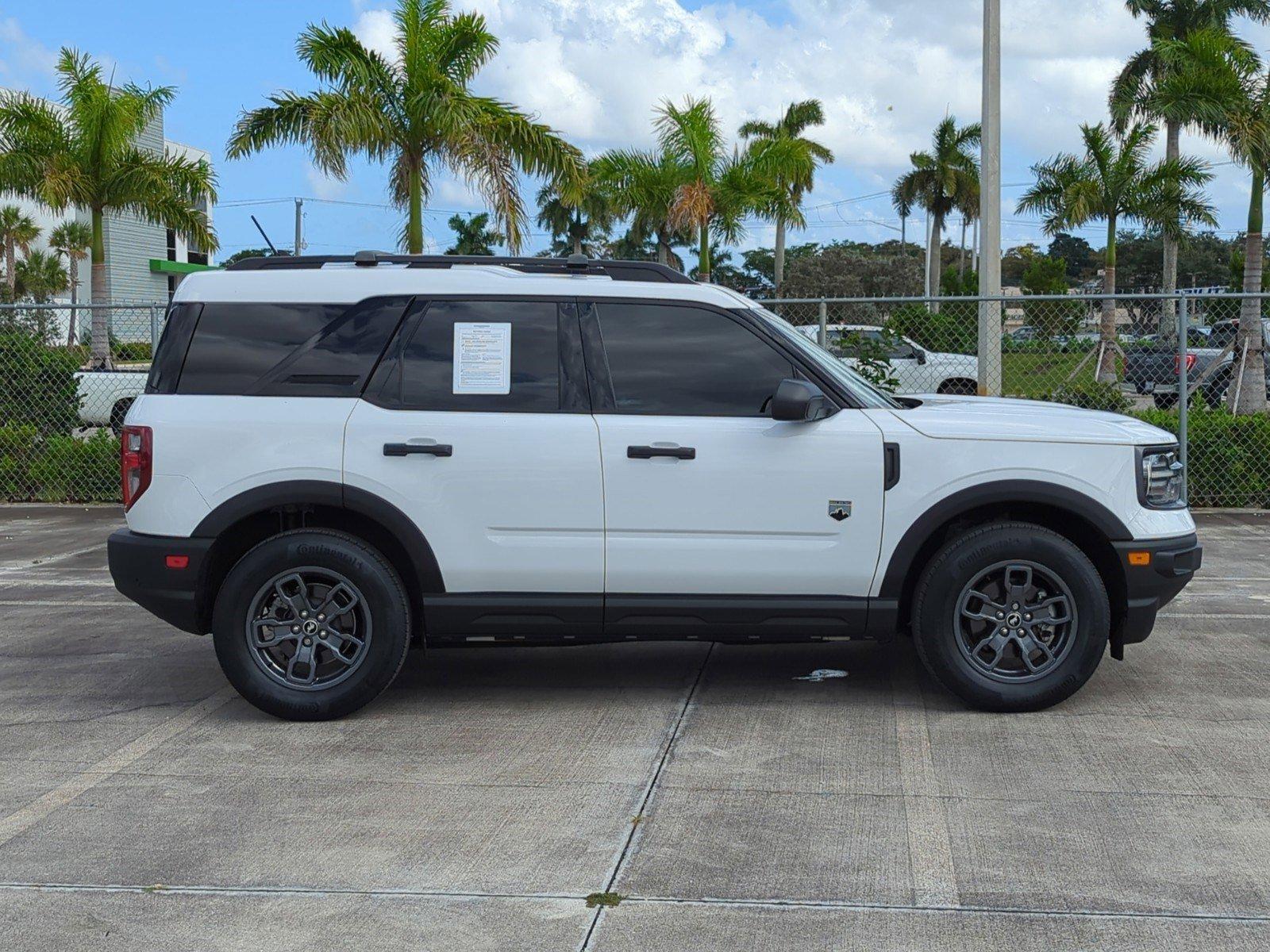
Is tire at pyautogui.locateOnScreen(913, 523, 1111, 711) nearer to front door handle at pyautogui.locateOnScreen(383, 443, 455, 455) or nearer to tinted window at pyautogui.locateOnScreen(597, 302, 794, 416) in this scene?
tinted window at pyautogui.locateOnScreen(597, 302, 794, 416)

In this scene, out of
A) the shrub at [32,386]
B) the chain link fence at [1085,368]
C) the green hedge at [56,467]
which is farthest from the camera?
the shrub at [32,386]

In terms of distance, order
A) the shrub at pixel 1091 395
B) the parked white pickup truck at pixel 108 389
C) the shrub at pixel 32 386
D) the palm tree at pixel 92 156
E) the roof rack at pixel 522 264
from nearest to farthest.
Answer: the roof rack at pixel 522 264, the shrub at pixel 1091 395, the shrub at pixel 32 386, the parked white pickup truck at pixel 108 389, the palm tree at pixel 92 156

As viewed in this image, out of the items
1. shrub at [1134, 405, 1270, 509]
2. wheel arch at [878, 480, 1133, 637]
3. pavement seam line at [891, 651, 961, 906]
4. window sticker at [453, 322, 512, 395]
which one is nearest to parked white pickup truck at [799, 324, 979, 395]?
shrub at [1134, 405, 1270, 509]

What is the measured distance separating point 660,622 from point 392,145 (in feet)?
42.3

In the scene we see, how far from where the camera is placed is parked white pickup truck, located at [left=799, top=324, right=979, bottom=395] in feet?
42.3

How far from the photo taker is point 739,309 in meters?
6.23

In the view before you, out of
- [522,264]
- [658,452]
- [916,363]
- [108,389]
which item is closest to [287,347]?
[522,264]

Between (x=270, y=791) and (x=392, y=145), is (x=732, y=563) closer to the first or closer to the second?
(x=270, y=791)

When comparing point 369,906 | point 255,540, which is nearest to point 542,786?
point 369,906

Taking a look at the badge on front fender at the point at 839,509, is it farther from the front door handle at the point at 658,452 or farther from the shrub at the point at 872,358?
the shrub at the point at 872,358

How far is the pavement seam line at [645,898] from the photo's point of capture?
159 inches

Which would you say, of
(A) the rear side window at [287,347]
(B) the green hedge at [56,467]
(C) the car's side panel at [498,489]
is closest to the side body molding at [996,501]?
(C) the car's side panel at [498,489]

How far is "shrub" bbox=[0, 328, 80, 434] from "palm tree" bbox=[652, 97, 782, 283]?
1444 cm

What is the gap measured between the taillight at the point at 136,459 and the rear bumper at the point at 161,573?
0.64 ft
